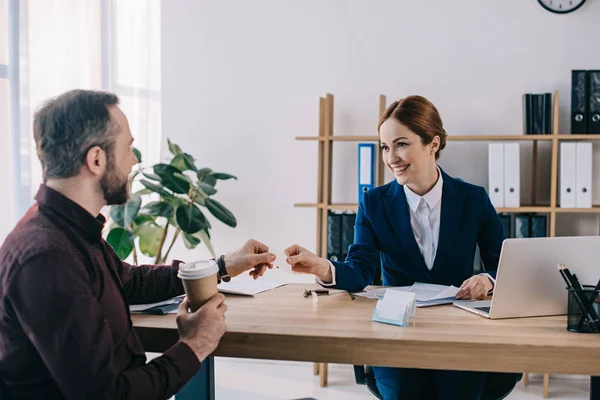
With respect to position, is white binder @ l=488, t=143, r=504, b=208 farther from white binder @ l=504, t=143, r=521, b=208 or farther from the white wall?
the white wall

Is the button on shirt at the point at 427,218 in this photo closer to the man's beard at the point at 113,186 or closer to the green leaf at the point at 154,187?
the man's beard at the point at 113,186

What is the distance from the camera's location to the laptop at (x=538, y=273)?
5.08ft

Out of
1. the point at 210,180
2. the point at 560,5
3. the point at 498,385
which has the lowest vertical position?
the point at 498,385

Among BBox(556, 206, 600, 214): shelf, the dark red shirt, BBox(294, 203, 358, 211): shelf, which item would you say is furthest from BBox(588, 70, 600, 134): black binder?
the dark red shirt

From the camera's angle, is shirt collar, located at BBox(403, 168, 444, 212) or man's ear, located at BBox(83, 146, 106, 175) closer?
man's ear, located at BBox(83, 146, 106, 175)

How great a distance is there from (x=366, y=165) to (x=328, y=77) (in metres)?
0.69

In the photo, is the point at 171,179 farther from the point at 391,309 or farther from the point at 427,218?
the point at 391,309

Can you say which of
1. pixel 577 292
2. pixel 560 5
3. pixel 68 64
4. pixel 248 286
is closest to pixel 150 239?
pixel 68 64

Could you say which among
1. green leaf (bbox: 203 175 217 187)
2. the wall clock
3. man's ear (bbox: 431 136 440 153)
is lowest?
green leaf (bbox: 203 175 217 187)

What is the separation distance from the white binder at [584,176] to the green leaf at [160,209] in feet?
7.43

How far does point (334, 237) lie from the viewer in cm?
358

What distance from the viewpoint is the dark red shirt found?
1.12 m

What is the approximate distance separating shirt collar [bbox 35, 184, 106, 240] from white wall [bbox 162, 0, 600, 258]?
2.66m

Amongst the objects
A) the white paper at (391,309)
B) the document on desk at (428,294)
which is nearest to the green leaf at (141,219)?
the document on desk at (428,294)
